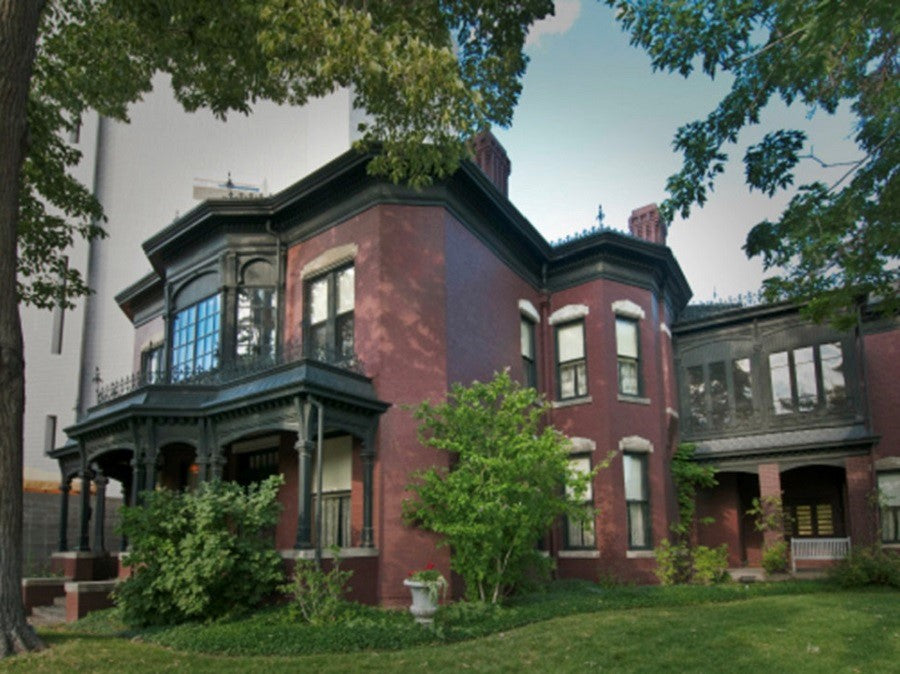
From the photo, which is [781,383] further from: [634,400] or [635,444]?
[635,444]

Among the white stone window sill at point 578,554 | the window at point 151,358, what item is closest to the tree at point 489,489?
the white stone window sill at point 578,554

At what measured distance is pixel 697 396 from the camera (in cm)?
2258

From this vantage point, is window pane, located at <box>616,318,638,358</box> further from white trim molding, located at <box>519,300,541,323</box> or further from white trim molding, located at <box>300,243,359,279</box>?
white trim molding, located at <box>300,243,359,279</box>

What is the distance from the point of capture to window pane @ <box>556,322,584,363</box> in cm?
1883

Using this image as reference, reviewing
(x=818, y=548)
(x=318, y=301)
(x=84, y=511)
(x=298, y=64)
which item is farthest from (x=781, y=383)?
(x=84, y=511)

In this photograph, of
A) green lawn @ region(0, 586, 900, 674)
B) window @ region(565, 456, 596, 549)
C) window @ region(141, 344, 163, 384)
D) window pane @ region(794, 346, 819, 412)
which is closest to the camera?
green lawn @ region(0, 586, 900, 674)

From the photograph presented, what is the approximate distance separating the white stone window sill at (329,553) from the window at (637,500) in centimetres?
692

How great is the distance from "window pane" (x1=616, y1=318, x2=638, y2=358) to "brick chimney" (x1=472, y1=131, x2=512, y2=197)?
4427 mm

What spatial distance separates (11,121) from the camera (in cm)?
895

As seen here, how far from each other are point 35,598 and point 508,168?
1444 centimetres

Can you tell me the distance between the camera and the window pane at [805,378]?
2088 centimetres

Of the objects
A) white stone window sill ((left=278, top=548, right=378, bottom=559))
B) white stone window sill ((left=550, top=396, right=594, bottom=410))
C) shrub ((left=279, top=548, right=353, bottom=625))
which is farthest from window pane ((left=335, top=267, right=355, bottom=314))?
white stone window sill ((left=550, top=396, right=594, bottom=410))

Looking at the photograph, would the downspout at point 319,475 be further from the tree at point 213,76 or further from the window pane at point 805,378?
the window pane at point 805,378

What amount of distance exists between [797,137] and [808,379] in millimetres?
11498
